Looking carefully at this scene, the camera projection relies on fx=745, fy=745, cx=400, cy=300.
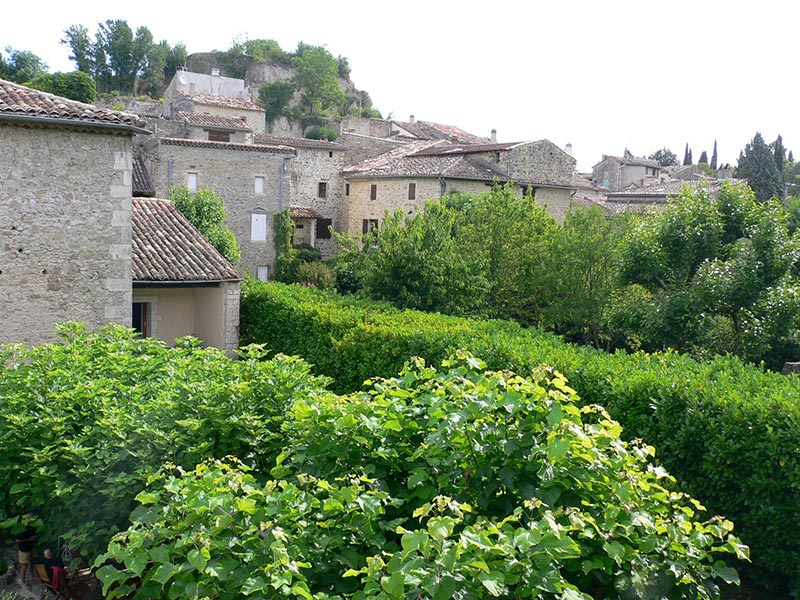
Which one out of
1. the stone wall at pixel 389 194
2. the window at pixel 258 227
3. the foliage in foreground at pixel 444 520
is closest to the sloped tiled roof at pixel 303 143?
the stone wall at pixel 389 194

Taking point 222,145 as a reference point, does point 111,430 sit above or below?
below

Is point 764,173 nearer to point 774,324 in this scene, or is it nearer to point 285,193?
point 285,193

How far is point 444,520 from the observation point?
3.62m

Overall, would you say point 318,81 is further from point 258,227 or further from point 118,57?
point 258,227

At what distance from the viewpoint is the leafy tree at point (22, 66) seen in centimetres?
5275

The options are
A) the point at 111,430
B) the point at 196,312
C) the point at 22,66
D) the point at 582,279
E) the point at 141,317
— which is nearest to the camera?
the point at 111,430

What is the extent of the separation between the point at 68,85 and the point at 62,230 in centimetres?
3805

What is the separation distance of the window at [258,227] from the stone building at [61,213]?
23.4 metres

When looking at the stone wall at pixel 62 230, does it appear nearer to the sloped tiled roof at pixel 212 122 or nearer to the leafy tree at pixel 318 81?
the sloped tiled roof at pixel 212 122

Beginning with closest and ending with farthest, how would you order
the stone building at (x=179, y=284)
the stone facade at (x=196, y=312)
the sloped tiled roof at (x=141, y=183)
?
the stone building at (x=179, y=284)
the stone facade at (x=196, y=312)
the sloped tiled roof at (x=141, y=183)

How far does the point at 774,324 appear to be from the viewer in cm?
1318

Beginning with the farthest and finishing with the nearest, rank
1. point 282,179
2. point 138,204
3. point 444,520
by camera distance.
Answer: point 282,179
point 138,204
point 444,520

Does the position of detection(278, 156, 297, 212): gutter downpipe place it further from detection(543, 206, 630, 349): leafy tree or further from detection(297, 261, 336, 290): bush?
detection(543, 206, 630, 349): leafy tree

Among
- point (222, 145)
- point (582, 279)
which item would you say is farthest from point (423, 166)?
point (582, 279)
